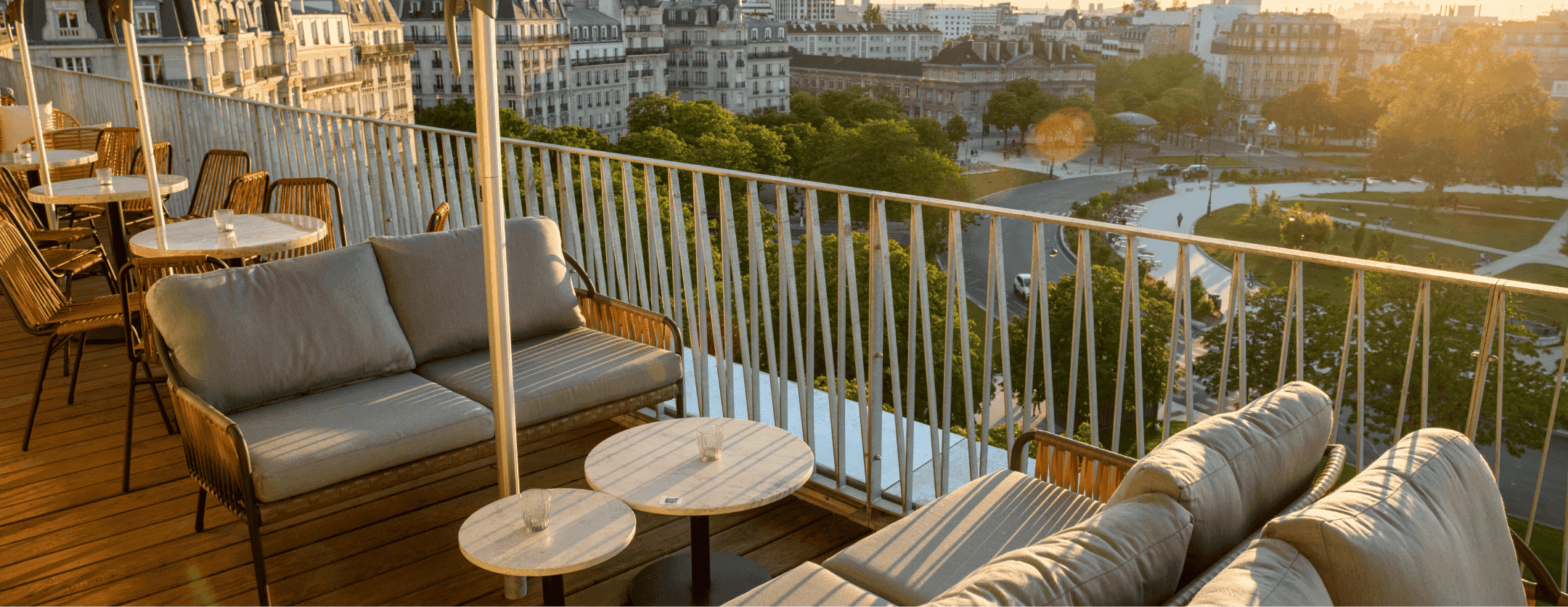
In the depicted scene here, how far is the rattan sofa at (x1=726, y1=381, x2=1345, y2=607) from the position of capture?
1426 millimetres

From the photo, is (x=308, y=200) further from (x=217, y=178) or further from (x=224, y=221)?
(x=217, y=178)

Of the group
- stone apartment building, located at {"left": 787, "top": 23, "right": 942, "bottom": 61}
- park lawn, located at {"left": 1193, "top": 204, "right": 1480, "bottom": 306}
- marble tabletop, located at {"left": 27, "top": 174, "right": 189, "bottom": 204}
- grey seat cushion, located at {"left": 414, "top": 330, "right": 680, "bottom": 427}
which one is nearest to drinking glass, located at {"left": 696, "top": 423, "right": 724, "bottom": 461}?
grey seat cushion, located at {"left": 414, "top": 330, "right": 680, "bottom": 427}

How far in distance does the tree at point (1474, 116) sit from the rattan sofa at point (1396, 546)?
6176cm

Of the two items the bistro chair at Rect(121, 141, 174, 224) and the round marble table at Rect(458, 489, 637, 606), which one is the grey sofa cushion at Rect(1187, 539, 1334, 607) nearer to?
the round marble table at Rect(458, 489, 637, 606)

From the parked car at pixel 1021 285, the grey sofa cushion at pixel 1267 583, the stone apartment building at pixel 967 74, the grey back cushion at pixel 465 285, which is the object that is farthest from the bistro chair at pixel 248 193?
the stone apartment building at pixel 967 74

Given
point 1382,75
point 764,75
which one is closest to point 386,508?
point 1382,75

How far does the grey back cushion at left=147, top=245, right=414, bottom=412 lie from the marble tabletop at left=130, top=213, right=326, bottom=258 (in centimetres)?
96

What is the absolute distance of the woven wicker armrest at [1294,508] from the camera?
4.77 ft

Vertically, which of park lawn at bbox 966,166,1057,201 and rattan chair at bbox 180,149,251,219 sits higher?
rattan chair at bbox 180,149,251,219

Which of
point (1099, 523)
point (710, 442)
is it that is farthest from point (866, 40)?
point (1099, 523)

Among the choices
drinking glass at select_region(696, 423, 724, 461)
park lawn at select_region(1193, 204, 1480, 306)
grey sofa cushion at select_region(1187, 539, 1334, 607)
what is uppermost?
grey sofa cushion at select_region(1187, 539, 1334, 607)

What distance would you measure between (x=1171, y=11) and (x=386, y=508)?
123 metres

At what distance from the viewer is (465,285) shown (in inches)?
140

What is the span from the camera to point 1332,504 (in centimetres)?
144
